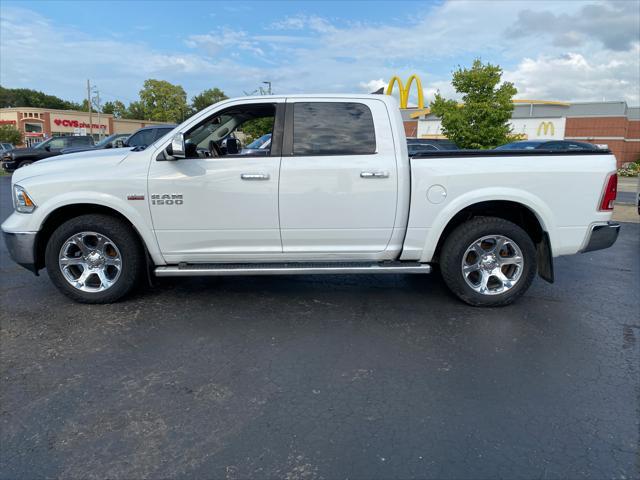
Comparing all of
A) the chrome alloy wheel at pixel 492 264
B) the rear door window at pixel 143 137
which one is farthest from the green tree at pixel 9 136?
the chrome alloy wheel at pixel 492 264

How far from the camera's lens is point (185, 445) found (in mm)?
2500

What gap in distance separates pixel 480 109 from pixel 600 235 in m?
17.9

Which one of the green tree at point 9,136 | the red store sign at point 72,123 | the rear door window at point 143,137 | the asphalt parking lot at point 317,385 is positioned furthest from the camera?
the red store sign at point 72,123

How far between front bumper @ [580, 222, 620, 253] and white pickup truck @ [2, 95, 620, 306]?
2 cm

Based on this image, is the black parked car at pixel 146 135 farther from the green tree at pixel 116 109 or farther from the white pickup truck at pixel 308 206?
the green tree at pixel 116 109

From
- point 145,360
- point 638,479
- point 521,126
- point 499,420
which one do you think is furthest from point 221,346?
point 521,126

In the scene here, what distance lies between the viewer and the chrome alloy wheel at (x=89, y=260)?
4.40 m

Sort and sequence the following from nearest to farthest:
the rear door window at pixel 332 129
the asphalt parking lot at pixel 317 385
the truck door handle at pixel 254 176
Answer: the asphalt parking lot at pixel 317 385
the truck door handle at pixel 254 176
the rear door window at pixel 332 129

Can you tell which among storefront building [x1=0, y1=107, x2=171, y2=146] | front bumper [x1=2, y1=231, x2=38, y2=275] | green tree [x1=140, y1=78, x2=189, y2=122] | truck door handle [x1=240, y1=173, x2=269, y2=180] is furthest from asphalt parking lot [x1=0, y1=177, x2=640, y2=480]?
green tree [x1=140, y1=78, x2=189, y2=122]

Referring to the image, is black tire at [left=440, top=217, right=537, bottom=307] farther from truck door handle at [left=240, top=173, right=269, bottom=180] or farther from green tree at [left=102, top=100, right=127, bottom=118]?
green tree at [left=102, top=100, right=127, bottom=118]

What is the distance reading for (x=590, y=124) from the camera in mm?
41594

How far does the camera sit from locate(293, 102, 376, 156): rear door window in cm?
432

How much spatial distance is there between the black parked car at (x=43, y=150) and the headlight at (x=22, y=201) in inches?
732

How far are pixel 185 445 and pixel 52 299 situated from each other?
3060 mm
